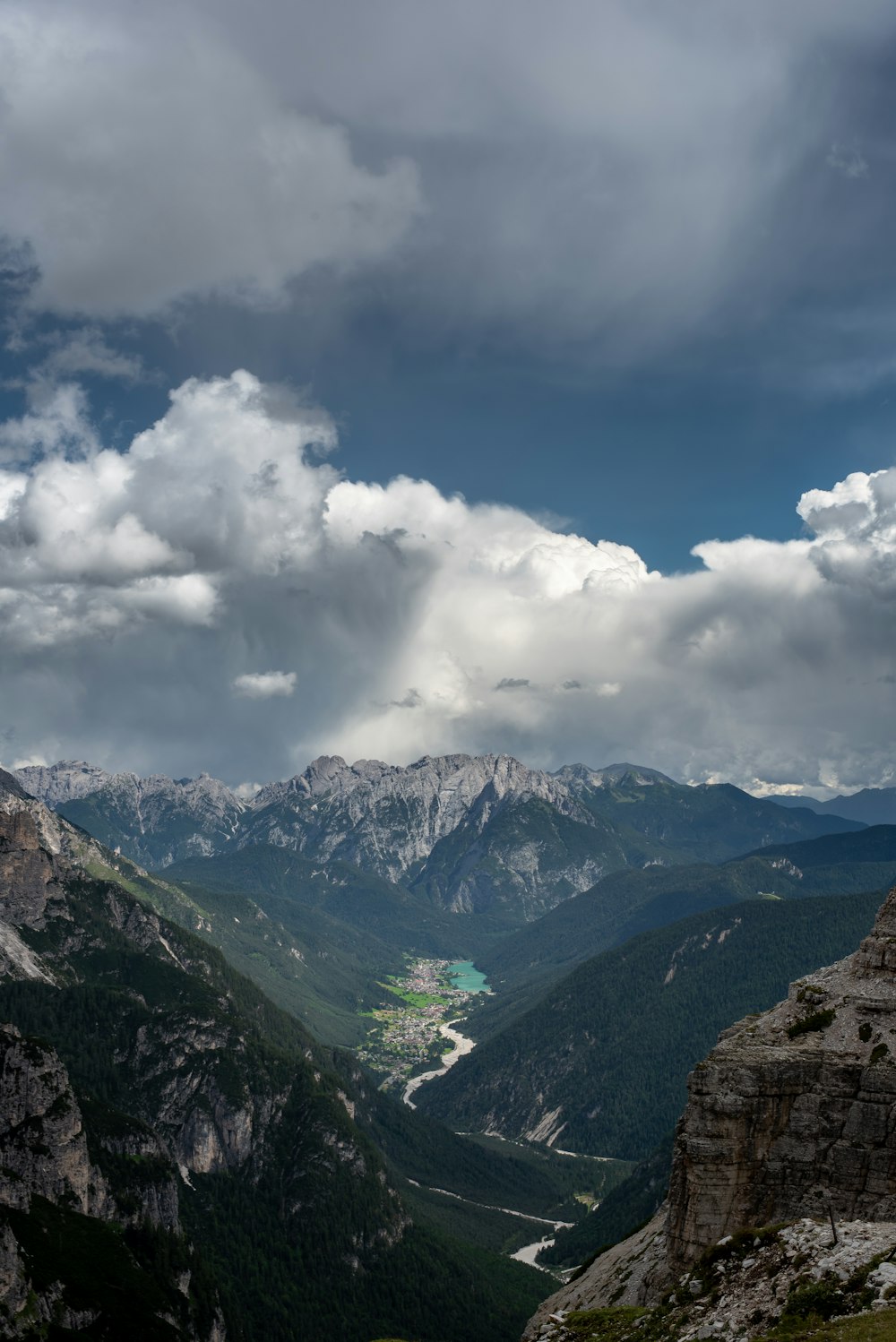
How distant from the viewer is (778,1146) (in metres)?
66.6

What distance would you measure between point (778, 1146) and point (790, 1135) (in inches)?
48.1

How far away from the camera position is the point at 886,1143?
208ft

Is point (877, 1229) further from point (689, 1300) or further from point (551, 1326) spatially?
point (551, 1326)

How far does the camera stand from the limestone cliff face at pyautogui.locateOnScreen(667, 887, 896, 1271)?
2520 inches

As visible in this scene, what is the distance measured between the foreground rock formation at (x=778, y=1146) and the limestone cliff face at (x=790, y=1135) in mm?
73

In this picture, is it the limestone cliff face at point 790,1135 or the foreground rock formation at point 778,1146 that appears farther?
the limestone cliff face at point 790,1135

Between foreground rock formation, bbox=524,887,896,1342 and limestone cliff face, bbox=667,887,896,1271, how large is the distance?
0.24 feet

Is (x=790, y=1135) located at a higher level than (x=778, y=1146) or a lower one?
higher

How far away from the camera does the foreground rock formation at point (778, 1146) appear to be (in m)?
58.2

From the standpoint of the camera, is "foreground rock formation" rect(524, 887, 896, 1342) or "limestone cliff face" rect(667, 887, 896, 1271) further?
"limestone cliff face" rect(667, 887, 896, 1271)

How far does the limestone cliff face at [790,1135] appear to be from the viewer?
6400 centimetres

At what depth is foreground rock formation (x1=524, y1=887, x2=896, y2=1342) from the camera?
58.2m

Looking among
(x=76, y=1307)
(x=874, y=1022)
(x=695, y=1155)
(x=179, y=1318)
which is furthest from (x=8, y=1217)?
(x=874, y=1022)

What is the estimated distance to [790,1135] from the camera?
6656cm
